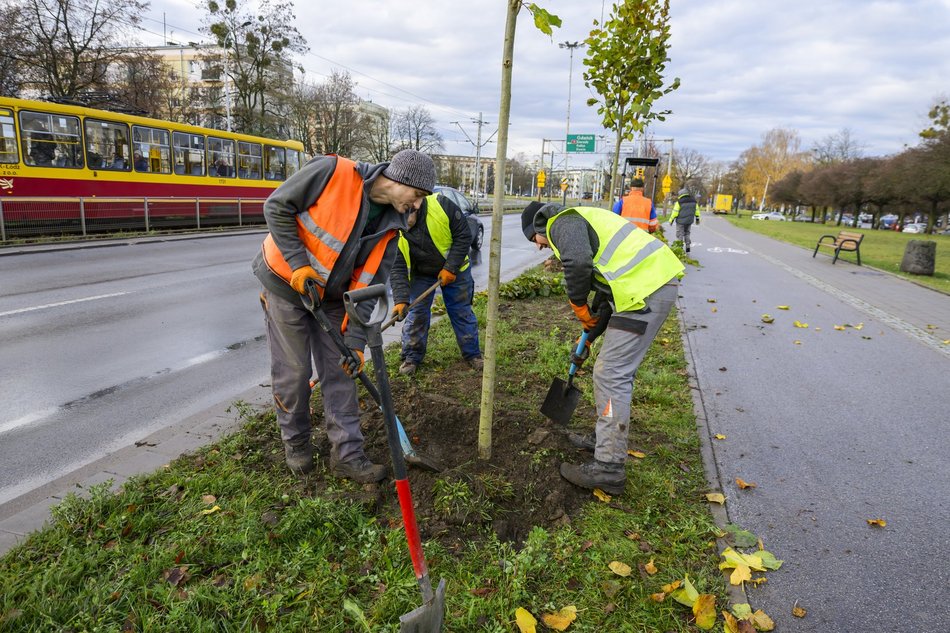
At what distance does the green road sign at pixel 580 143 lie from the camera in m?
32.0

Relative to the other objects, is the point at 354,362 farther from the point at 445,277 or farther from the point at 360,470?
the point at 445,277

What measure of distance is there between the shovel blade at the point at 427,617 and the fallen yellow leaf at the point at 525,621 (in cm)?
31

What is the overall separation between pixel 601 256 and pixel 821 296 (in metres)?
9.14

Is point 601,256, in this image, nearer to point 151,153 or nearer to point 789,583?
point 789,583

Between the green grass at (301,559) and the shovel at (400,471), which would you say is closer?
the shovel at (400,471)

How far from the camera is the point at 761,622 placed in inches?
92.3

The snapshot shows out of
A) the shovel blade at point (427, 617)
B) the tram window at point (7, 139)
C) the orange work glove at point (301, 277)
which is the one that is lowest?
the shovel blade at point (427, 617)

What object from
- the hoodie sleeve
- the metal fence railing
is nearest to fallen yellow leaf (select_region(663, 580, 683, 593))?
the hoodie sleeve

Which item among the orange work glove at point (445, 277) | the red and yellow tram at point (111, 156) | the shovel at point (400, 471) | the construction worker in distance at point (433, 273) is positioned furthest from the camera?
the red and yellow tram at point (111, 156)

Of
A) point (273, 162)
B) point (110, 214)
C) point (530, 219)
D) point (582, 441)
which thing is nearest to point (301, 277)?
point (530, 219)

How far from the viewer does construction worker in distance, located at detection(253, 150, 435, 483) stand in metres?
2.90

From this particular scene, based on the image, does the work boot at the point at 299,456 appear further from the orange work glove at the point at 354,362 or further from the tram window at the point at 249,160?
the tram window at the point at 249,160

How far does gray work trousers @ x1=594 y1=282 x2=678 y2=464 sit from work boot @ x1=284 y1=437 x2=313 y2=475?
1693 millimetres

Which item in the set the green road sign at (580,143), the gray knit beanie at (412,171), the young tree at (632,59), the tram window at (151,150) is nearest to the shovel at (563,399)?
the gray knit beanie at (412,171)
